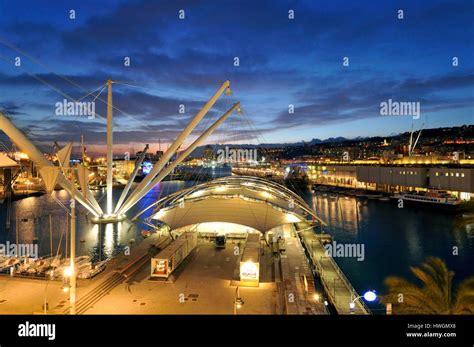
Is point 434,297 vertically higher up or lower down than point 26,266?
higher up

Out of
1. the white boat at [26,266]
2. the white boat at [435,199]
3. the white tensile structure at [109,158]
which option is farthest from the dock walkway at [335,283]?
the white boat at [435,199]

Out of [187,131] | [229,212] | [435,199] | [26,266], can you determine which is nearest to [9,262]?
[26,266]

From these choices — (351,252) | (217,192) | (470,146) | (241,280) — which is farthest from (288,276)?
(470,146)

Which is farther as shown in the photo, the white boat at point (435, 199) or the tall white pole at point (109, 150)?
the white boat at point (435, 199)

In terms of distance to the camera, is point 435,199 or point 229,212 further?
point 435,199

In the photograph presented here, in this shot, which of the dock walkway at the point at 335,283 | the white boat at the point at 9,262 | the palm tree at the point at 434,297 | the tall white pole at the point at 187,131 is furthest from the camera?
the tall white pole at the point at 187,131

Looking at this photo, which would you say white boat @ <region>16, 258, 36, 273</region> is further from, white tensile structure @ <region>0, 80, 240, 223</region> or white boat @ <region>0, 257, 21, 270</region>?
white tensile structure @ <region>0, 80, 240, 223</region>

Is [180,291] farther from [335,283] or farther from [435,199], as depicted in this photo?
[435,199]

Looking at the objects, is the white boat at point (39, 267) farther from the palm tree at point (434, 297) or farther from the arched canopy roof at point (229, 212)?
the palm tree at point (434, 297)

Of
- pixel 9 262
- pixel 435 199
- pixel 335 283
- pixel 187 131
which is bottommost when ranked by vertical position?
pixel 335 283

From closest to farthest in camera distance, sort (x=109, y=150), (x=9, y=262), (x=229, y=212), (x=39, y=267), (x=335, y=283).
Answer: (x=335, y=283), (x=39, y=267), (x=9, y=262), (x=229, y=212), (x=109, y=150)

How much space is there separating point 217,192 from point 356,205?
36314 mm

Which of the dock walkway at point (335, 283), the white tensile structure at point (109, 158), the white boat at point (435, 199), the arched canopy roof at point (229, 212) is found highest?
the white tensile structure at point (109, 158)
